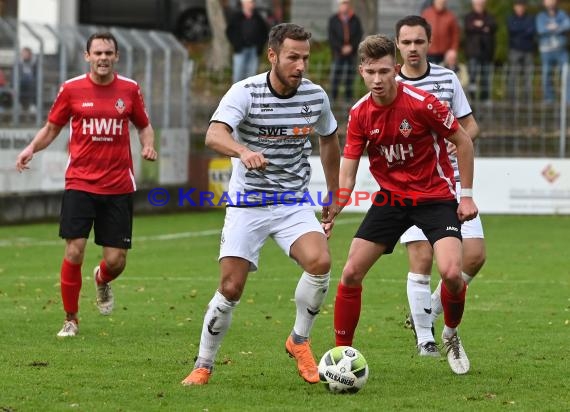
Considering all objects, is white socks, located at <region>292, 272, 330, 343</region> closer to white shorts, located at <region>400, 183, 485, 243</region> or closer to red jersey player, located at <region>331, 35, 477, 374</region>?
red jersey player, located at <region>331, 35, 477, 374</region>

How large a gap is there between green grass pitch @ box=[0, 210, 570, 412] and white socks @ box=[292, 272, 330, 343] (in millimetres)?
323

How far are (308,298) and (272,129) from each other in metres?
1.04

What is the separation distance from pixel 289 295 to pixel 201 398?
209 inches

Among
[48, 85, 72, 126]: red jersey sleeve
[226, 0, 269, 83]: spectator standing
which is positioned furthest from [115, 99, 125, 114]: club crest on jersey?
[226, 0, 269, 83]: spectator standing

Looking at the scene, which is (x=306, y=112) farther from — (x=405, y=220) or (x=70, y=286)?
(x=70, y=286)

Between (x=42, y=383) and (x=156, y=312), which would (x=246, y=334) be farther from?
(x=42, y=383)

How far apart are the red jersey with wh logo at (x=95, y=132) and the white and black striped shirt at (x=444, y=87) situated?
8.20ft

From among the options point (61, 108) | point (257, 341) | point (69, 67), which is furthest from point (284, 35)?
point (69, 67)

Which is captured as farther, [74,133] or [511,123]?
[511,123]

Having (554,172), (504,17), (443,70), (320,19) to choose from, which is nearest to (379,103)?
(443,70)

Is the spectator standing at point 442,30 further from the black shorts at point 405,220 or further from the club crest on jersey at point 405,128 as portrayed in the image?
the club crest on jersey at point 405,128

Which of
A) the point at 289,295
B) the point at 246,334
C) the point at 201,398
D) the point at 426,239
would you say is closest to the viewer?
the point at 201,398

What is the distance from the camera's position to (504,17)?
3406cm

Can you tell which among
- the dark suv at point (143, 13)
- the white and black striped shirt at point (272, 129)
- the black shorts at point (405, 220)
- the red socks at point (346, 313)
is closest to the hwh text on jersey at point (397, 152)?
the black shorts at point (405, 220)
